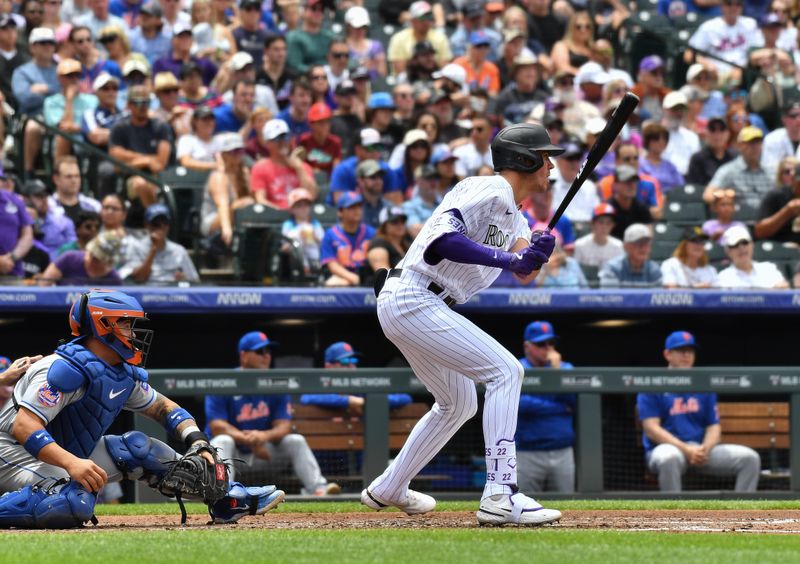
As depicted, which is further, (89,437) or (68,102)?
(68,102)

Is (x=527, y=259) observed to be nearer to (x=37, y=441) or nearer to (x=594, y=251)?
(x=37, y=441)

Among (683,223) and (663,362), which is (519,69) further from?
(663,362)

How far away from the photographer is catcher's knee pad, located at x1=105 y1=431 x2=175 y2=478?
20.4 ft

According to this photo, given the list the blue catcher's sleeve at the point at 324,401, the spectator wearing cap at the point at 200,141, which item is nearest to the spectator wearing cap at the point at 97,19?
the spectator wearing cap at the point at 200,141

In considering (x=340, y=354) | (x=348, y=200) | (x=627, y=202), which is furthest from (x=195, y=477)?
(x=627, y=202)

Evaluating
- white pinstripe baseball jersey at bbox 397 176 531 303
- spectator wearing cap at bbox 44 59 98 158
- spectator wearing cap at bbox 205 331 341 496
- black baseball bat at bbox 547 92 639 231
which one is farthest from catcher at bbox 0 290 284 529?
spectator wearing cap at bbox 44 59 98 158

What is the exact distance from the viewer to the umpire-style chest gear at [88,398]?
19.6ft

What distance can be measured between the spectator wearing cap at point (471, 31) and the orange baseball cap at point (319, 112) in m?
2.50

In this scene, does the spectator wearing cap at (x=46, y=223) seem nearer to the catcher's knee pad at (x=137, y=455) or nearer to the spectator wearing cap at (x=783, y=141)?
the catcher's knee pad at (x=137, y=455)

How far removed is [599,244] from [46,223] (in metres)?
4.32

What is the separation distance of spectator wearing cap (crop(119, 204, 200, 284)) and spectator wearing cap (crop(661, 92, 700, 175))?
17.2ft

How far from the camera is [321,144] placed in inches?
499

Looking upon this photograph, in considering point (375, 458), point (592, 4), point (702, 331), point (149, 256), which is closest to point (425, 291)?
point (375, 458)

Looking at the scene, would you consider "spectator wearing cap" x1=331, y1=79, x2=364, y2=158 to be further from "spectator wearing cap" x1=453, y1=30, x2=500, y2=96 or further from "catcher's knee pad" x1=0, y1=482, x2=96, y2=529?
"catcher's knee pad" x1=0, y1=482, x2=96, y2=529
